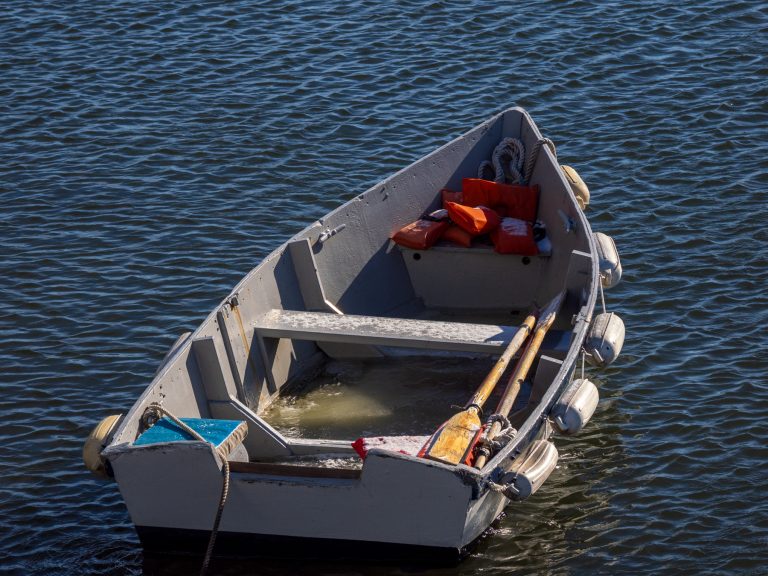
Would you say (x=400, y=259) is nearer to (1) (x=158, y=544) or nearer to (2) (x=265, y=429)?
(2) (x=265, y=429)

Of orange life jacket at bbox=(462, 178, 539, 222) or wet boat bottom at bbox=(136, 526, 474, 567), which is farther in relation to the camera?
→ orange life jacket at bbox=(462, 178, 539, 222)

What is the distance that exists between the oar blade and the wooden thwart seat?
1.28 metres

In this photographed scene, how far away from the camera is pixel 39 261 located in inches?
547

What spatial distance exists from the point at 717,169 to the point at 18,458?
9.21m

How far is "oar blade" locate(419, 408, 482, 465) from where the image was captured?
328 inches

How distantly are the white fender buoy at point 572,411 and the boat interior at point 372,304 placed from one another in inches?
19.9

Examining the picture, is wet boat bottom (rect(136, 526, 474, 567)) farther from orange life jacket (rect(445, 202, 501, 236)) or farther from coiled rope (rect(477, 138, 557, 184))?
coiled rope (rect(477, 138, 557, 184))

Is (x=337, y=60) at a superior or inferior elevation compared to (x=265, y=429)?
superior

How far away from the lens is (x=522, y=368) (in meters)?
9.74

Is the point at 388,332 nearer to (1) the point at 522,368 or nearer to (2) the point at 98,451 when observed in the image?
(1) the point at 522,368

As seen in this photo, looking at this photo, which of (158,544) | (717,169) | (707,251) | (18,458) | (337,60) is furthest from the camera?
(337,60)

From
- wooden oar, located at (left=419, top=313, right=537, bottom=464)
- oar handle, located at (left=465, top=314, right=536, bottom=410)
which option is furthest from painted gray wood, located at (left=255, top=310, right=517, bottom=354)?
wooden oar, located at (left=419, top=313, right=537, bottom=464)

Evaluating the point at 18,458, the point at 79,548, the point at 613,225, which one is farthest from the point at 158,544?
the point at 613,225

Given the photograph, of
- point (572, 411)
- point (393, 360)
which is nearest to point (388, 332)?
point (393, 360)
